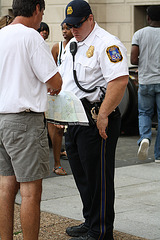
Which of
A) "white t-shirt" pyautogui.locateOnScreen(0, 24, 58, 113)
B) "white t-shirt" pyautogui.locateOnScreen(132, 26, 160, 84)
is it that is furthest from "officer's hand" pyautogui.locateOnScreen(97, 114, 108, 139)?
"white t-shirt" pyautogui.locateOnScreen(132, 26, 160, 84)

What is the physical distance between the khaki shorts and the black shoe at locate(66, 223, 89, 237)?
0.99 meters

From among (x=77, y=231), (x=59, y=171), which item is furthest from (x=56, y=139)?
(x=77, y=231)

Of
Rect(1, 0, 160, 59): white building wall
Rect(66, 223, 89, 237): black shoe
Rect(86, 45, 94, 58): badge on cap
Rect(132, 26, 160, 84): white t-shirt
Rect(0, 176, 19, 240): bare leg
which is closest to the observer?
Rect(0, 176, 19, 240): bare leg

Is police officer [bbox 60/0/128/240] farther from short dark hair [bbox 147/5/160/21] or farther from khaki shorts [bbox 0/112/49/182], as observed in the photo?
short dark hair [bbox 147/5/160/21]

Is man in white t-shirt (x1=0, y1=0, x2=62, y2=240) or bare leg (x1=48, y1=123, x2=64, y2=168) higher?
man in white t-shirt (x1=0, y1=0, x2=62, y2=240)

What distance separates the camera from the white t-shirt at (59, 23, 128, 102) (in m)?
4.13

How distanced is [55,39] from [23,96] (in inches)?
429

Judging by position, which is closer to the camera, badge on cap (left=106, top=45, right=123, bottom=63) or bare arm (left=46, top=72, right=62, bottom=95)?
bare arm (left=46, top=72, right=62, bottom=95)

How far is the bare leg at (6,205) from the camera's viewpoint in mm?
4016

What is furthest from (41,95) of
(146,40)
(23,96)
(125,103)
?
(125,103)

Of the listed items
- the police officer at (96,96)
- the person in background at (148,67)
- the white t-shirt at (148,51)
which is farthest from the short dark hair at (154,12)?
the police officer at (96,96)

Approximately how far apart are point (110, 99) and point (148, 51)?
4.04m

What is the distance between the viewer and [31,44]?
3.76 metres

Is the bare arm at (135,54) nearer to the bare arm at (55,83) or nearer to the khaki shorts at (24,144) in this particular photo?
the bare arm at (55,83)
